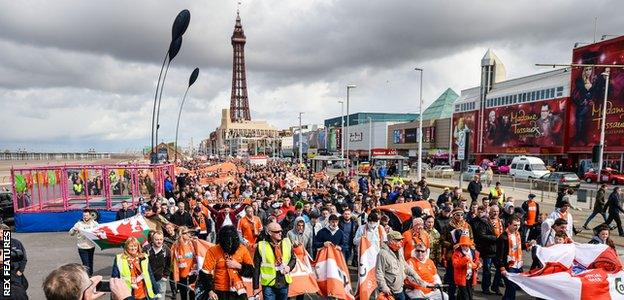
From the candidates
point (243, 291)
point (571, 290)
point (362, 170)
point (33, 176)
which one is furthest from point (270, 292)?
point (362, 170)

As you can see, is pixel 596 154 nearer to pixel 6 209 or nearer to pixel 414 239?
pixel 414 239

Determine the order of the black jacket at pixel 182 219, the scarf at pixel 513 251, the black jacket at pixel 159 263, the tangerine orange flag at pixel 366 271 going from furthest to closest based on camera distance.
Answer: the black jacket at pixel 182 219 < the scarf at pixel 513 251 < the tangerine orange flag at pixel 366 271 < the black jacket at pixel 159 263

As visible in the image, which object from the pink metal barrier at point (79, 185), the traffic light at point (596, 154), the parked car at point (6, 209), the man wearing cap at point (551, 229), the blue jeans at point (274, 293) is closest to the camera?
the blue jeans at point (274, 293)

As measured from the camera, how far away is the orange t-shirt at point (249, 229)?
7953mm

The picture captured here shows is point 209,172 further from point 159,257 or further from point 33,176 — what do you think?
point 159,257

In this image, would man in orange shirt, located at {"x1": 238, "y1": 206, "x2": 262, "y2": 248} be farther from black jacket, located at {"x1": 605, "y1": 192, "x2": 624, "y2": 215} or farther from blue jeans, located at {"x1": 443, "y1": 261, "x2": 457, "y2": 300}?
black jacket, located at {"x1": 605, "y1": 192, "x2": 624, "y2": 215}

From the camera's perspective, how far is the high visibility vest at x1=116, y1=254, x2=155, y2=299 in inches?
193

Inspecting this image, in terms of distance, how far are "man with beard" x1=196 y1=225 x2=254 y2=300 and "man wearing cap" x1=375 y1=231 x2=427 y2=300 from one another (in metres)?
1.75

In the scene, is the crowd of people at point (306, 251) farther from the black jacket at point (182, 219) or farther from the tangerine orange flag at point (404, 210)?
the tangerine orange flag at point (404, 210)

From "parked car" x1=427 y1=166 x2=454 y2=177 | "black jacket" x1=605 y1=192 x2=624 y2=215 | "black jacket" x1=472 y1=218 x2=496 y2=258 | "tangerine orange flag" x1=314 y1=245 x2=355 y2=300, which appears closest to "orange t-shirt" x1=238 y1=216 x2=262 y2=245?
"tangerine orange flag" x1=314 y1=245 x2=355 y2=300

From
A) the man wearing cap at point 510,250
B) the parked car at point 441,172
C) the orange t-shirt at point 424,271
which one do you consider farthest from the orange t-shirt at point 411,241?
the parked car at point 441,172

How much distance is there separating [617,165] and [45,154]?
17195cm

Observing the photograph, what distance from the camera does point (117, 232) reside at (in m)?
7.84

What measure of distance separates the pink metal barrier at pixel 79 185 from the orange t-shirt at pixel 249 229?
826 cm
